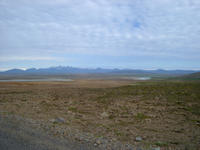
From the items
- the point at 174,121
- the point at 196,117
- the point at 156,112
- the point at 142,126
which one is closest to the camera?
the point at 142,126

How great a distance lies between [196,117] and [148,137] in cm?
515

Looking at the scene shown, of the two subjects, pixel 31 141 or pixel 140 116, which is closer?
pixel 31 141

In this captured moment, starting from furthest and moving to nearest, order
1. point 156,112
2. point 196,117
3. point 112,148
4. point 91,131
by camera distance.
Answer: point 156,112, point 196,117, point 91,131, point 112,148

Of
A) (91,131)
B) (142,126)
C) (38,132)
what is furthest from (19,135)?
(142,126)

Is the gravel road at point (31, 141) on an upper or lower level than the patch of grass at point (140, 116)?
upper

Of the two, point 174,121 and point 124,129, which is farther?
point 174,121

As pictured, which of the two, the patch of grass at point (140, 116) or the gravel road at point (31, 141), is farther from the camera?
the patch of grass at point (140, 116)

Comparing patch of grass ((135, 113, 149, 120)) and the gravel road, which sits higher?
the gravel road

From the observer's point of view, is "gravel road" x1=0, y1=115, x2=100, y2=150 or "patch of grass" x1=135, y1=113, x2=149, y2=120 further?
"patch of grass" x1=135, y1=113, x2=149, y2=120

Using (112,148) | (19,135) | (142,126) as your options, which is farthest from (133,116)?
(19,135)

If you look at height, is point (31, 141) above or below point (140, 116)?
above

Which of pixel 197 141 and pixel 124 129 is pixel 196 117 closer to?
pixel 197 141

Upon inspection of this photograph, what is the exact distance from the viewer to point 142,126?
8602 millimetres

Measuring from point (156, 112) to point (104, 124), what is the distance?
15.6 feet
